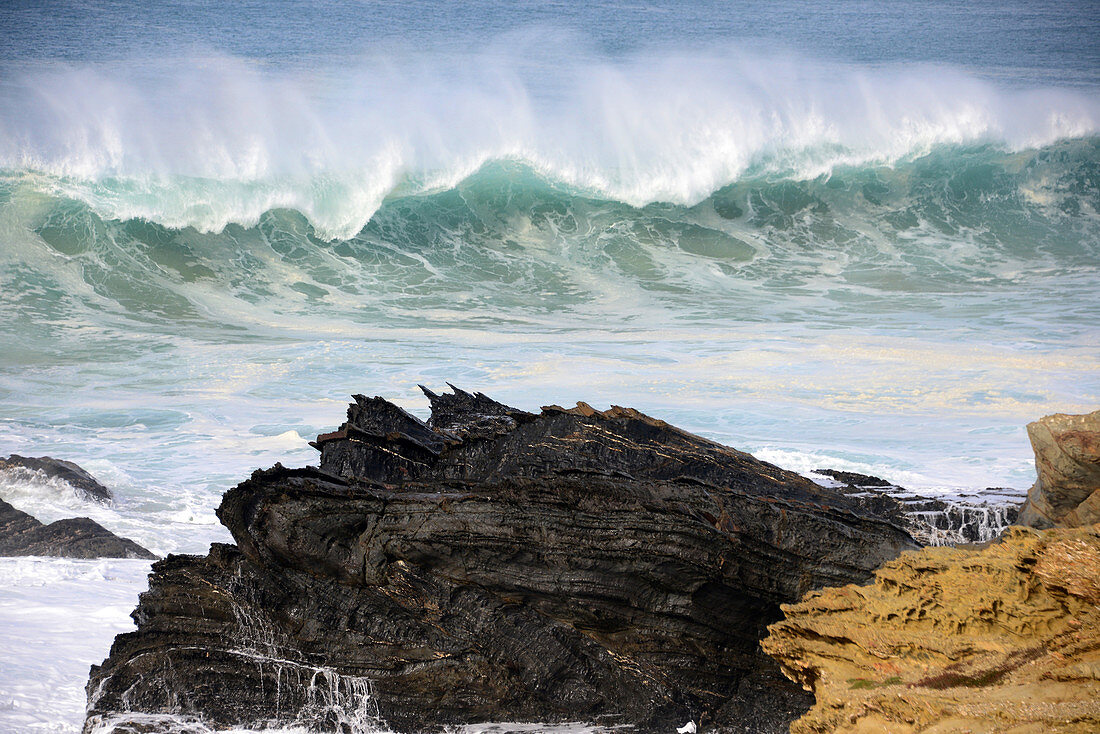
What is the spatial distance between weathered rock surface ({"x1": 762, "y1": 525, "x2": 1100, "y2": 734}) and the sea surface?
261 cm

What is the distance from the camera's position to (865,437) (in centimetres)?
855

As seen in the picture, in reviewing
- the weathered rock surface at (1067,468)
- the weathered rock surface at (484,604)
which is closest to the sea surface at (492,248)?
the weathered rock surface at (484,604)

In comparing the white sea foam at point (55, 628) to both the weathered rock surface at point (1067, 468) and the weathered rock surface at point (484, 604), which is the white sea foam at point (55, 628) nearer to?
the weathered rock surface at point (484, 604)

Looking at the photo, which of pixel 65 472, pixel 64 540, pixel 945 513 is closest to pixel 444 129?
pixel 65 472

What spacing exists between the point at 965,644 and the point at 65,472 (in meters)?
6.65

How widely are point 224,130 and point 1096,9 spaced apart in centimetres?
3669

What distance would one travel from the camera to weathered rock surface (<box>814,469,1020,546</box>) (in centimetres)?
449

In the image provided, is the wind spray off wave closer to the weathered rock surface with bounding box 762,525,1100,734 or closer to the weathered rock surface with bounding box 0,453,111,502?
the weathered rock surface with bounding box 0,453,111,502

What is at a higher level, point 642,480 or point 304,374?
point 304,374

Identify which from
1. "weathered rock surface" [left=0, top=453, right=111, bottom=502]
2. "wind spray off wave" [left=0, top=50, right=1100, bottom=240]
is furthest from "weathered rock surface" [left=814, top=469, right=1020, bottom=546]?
"wind spray off wave" [left=0, top=50, right=1100, bottom=240]

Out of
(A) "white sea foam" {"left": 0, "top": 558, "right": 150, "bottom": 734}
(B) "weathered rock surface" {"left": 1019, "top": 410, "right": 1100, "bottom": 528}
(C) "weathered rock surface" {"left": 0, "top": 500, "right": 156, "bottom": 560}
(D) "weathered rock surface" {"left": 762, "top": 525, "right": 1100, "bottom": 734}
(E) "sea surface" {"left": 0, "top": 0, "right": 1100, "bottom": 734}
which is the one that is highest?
(E) "sea surface" {"left": 0, "top": 0, "right": 1100, "bottom": 734}

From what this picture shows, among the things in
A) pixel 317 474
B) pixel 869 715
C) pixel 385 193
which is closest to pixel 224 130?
pixel 385 193

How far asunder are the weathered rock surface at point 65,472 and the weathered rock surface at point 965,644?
228 inches

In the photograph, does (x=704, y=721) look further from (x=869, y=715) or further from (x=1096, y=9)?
(x=1096, y=9)
